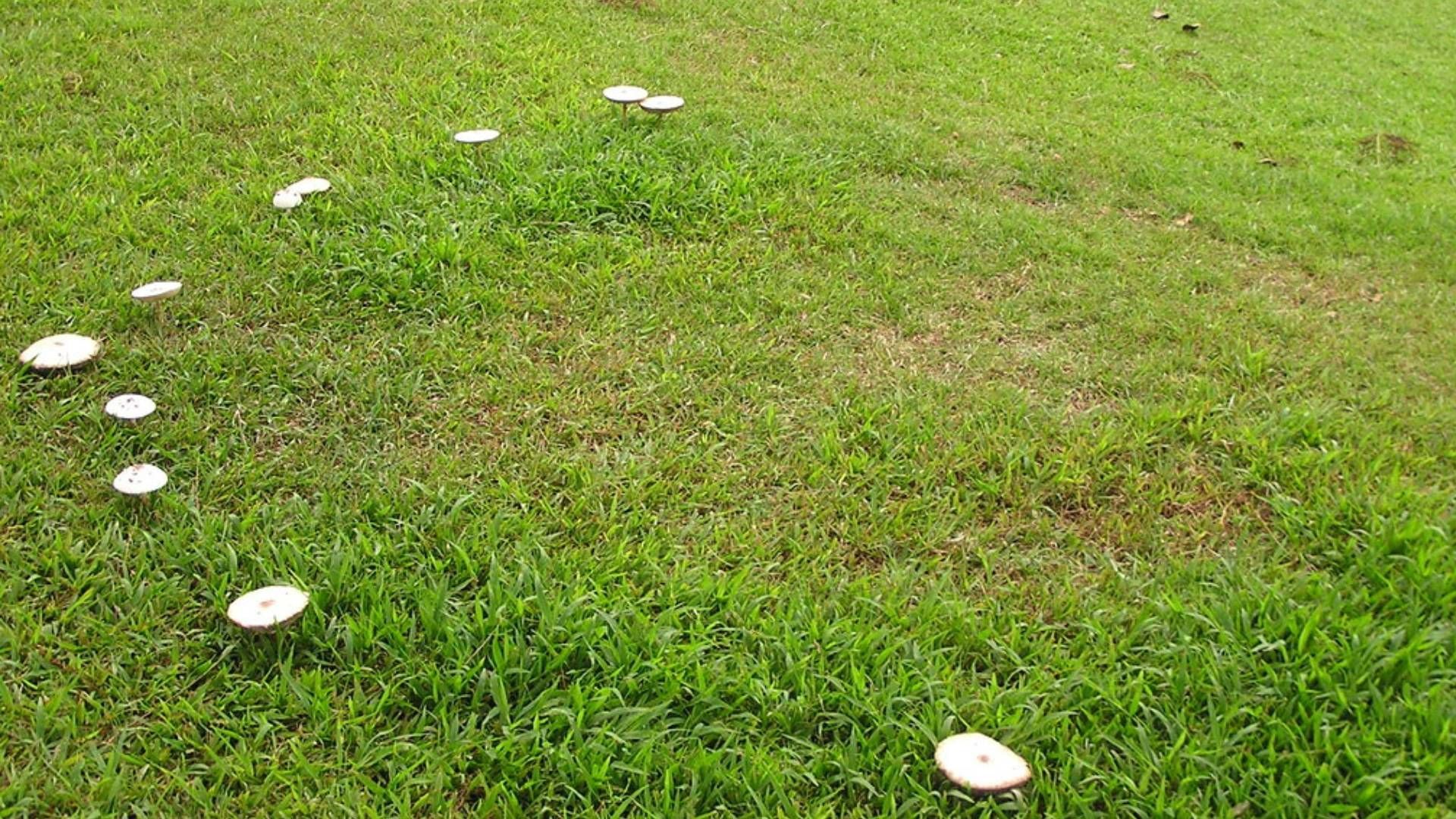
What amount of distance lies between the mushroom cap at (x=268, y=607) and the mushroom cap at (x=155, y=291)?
1287mm

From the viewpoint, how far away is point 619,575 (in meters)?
2.39

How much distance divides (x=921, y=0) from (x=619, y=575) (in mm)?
5886

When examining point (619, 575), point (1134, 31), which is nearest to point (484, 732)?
point (619, 575)

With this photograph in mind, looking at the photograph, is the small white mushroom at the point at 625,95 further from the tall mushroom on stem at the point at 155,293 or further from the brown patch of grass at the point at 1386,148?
the brown patch of grass at the point at 1386,148

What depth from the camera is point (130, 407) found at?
2.65 m

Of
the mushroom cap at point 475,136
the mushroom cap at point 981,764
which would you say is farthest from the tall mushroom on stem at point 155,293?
the mushroom cap at point 981,764

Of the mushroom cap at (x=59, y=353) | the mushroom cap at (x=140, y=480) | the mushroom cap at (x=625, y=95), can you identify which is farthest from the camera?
the mushroom cap at (x=625, y=95)

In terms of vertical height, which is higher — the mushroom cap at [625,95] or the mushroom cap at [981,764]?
the mushroom cap at [625,95]

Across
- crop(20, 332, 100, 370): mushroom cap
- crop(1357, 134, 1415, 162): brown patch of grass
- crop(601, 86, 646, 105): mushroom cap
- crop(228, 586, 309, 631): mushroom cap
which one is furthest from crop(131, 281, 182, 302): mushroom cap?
crop(1357, 134, 1415, 162): brown patch of grass

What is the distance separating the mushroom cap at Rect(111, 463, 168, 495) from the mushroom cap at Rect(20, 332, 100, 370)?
559 mm

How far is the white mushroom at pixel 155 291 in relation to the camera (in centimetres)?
303

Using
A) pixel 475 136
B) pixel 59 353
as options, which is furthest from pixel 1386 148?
pixel 59 353

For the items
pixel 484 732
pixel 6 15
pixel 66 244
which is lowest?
pixel 484 732

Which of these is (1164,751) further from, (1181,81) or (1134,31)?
(1134,31)
